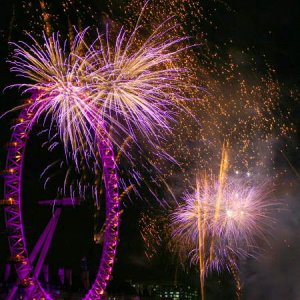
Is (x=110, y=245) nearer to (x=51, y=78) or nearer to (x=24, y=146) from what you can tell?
(x=24, y=146)

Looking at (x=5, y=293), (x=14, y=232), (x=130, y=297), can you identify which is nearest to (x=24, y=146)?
(x=14, y=232)

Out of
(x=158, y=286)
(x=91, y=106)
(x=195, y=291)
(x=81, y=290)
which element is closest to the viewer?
(x=91, y=106)

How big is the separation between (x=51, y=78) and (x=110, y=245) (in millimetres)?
15330

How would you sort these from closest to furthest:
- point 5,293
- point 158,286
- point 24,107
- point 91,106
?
point 91,106 < point 24,107 < point 5,293 < point 158,286

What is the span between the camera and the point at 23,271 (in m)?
31.1

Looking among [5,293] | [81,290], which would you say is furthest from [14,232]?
[81,290]

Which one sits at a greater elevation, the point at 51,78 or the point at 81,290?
the point at 51,78

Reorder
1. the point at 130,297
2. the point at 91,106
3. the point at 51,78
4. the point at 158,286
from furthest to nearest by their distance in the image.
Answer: the point at 158,286 < the point at 130,297 < the point at 91,106 < the point at 51,78

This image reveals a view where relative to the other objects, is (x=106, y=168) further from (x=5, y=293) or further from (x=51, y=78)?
(x=5, y=293)

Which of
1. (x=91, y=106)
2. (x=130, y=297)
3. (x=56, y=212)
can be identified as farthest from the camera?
(x=130, y=297)

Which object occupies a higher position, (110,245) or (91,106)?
(91,106)

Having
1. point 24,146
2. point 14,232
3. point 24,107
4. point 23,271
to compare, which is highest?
point 24,107

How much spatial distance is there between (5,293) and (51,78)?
88.2 ft

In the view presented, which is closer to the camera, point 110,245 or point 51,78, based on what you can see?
point 51,78
